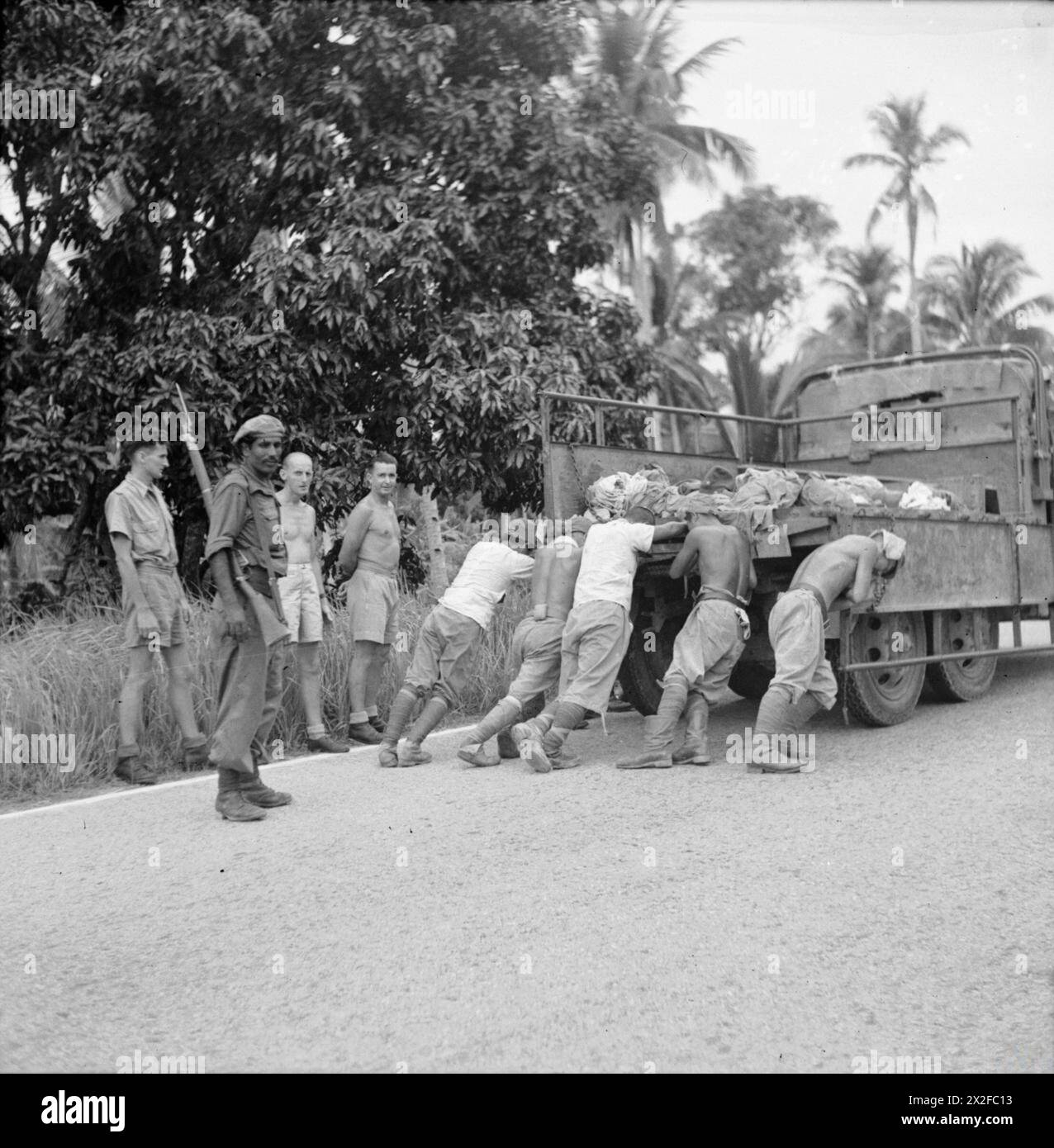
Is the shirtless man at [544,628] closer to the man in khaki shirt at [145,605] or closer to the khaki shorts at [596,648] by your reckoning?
the khaki shorts at [596,648]

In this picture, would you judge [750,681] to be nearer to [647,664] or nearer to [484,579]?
[647,664]

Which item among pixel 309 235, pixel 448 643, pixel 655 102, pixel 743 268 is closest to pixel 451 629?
pixel 448 643

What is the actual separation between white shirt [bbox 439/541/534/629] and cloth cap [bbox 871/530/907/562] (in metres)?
1.98

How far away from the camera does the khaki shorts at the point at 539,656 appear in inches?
284

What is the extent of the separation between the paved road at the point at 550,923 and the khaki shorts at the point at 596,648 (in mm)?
488

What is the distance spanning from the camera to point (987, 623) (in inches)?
348

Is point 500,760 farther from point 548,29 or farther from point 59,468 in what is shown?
point 548,29

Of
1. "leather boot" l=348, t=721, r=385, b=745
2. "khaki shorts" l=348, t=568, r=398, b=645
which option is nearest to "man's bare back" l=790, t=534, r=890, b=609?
"khaki shorts" l=348, t=568, r=398, b=645

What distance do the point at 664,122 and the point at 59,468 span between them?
20126 mm

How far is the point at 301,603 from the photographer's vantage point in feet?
26.0

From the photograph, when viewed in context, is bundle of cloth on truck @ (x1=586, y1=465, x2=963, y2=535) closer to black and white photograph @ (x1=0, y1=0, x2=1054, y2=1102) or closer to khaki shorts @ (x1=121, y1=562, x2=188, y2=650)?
black and white photograph @ (x1=0, y1=0, x2=1054, y2=1102)

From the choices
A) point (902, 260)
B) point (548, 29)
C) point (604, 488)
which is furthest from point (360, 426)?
point (902, 260)

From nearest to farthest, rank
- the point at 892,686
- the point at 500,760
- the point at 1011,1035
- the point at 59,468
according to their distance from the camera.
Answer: the point at 1011,1035, the point at 500,760, the point at 892,686, the point at 59,468

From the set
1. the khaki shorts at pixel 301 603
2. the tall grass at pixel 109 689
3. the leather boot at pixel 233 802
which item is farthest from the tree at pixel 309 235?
the leather boot at pixel 233 802
